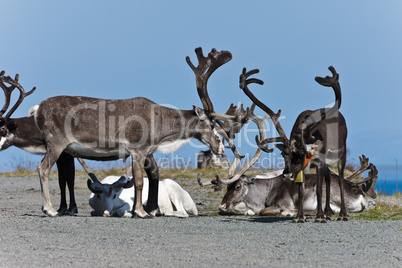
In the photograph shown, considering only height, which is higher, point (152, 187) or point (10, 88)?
point (10, 88)

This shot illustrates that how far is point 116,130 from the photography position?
13.3 metres

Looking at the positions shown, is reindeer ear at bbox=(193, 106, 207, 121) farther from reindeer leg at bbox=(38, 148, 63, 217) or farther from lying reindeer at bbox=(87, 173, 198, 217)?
reindeer leg at bbox=(38, 148, 63, 217)

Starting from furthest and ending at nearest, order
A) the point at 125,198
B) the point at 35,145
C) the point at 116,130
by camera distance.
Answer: the point at 125,198
the point at 35,145
the point at 116,130

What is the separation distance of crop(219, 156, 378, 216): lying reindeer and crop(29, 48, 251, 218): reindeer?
150cm

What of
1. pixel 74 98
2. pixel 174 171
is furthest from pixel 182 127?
pixel 174 171

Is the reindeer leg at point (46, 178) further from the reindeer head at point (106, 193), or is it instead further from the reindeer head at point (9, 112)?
the reindeer head at point (9, 112)

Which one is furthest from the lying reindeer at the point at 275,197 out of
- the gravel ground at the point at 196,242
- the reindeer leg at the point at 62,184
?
the reindeer leg at the point at 62,184

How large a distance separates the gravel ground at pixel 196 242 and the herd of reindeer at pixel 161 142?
123 centimetres

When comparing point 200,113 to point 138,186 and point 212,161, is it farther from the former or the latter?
point 212,161

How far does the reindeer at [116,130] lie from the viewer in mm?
13102

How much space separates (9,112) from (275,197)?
247 inches

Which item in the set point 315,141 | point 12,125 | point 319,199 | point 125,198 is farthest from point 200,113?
point 12,125

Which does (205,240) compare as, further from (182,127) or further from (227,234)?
(182,127)

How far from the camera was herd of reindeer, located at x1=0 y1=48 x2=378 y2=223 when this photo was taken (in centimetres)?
1260
